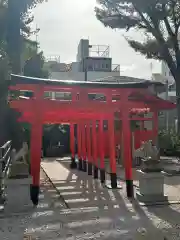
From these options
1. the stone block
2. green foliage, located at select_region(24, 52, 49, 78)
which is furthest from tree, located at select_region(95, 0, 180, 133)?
the stone block

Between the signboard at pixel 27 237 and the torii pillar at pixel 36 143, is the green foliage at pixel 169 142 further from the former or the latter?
the signboard at pixel 27 237

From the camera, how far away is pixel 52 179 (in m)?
11.2

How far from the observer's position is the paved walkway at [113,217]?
5.21 metres

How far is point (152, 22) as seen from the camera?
16312 mm

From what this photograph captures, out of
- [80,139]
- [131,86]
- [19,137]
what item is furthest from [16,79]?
[80,139]

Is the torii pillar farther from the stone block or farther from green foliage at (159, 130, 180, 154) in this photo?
green foliage at (159, 130, 180, 154)

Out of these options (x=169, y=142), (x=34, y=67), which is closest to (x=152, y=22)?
(x=169, y=142)

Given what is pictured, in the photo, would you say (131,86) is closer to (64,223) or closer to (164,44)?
(64,223)

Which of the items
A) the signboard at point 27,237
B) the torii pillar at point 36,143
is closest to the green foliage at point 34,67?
the torii pillar at point 36,143

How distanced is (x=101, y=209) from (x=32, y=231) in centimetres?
186

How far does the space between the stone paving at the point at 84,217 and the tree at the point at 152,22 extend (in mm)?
9545

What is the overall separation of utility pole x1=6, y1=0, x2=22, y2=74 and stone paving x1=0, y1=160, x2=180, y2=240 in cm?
599

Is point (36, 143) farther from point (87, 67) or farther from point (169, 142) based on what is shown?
point (87, 67)

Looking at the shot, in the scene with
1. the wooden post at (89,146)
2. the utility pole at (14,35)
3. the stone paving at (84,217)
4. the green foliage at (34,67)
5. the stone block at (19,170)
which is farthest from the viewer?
the green foliage at (34,67)
